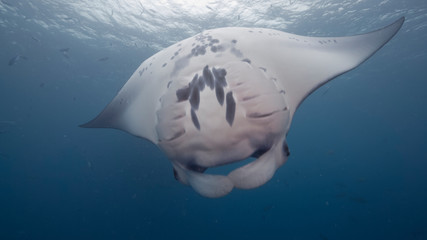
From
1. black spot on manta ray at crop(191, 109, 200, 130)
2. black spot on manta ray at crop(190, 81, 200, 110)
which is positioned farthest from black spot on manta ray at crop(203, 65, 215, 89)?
black spot on manta ray at crop(191, 109, 200, 130)

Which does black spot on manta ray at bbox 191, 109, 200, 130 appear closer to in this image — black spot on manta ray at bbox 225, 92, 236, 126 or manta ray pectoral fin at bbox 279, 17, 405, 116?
black spot on manta ray at bbox 225, 92, 236, 126

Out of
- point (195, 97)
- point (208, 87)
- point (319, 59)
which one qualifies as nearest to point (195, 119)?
point (195, 97)

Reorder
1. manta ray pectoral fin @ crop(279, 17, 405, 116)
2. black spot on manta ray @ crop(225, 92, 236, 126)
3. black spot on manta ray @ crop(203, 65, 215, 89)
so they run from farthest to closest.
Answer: manta ray pectoral fin @ crop(279, 17, 405, 116) → black spot on manta ray @ crop(203, 65, 215, 89) → black spot on manta ray @ crop(225, 92, 236, 126)

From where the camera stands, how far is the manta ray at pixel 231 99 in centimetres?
173

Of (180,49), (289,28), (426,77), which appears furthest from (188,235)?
(426,77)

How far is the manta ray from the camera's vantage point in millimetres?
1730

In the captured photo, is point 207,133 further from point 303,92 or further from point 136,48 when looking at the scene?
point 136,48

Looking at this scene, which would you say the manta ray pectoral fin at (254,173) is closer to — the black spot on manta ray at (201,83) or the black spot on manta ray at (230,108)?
the black spot on manta ray at (230,108)

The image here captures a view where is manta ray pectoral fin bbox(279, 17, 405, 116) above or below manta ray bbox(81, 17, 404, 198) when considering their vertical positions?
above

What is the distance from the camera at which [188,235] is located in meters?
20.1

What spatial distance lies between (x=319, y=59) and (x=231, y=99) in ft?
4.49

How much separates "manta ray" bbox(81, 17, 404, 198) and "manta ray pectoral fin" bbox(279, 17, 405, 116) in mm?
11

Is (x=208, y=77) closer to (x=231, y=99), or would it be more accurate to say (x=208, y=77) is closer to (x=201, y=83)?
(x=201, y=83)

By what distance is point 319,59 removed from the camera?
248 cm
